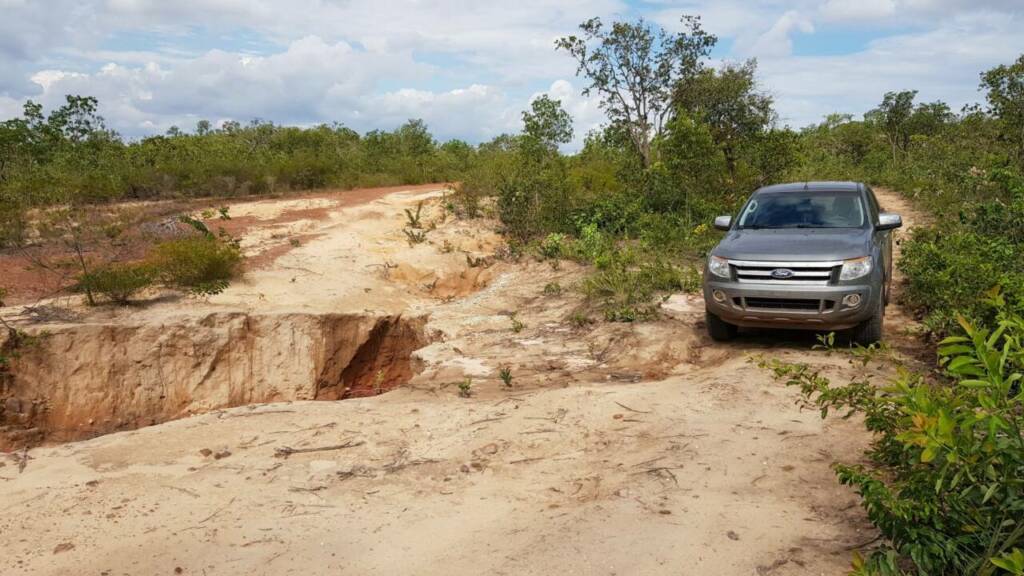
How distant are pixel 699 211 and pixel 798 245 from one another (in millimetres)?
7342

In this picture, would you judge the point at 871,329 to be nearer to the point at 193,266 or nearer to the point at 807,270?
the point at 807,270

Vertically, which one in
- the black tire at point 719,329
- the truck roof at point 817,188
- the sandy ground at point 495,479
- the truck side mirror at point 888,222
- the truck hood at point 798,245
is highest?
the truck roof at point 817,188

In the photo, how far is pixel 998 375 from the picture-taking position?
7.11ft

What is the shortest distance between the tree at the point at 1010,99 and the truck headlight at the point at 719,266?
13.0 m

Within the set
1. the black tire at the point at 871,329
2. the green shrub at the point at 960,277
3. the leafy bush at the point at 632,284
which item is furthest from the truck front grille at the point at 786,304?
the leafy bush at the point at 632,284

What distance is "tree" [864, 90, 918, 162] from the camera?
89.4 ft

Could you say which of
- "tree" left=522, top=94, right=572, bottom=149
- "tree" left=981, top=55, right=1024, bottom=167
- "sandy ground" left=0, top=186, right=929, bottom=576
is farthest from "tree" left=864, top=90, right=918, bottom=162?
"sandy ground" left=0, top=186, right=929, bottom=576

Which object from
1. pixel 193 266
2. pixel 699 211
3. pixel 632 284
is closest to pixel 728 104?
pixel 699 211

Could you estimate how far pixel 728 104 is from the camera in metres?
16.1

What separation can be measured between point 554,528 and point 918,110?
3058cm

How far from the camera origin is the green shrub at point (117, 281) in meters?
8.95

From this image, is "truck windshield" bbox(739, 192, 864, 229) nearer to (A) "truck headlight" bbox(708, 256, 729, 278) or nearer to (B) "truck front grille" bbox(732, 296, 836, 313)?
(A) "truck headlight" bbox(708, 256, 729, 278)

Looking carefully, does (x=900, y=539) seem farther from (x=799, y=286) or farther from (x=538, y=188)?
(x=538, y=188)

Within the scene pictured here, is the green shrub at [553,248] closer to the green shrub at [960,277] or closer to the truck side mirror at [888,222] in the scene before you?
the green shrub at [960,277]
